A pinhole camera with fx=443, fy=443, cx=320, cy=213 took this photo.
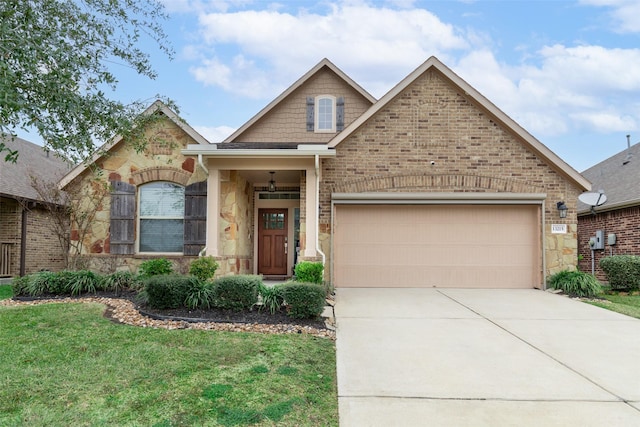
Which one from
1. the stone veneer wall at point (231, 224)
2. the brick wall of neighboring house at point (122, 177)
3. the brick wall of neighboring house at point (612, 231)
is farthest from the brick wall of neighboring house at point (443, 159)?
the brick wall of neighboring house at point (612, 231)

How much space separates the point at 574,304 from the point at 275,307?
6.25 m

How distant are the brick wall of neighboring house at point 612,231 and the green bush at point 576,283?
15.8 ft

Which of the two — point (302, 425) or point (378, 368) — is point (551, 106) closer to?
point (378, 368)

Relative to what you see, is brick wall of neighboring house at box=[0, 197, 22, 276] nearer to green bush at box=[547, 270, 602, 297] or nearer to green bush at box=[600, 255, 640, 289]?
green bush at box=[547, 270, 602, 297]

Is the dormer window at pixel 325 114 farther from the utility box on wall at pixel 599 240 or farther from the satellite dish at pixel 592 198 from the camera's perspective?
the utility box on wall at pixel 599 240

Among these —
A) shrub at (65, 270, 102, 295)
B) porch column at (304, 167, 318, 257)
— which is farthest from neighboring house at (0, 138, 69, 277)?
porch column at (304, 167, 318, 257)

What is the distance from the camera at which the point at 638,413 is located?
3.83m

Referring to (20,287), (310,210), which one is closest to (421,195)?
(310,210)

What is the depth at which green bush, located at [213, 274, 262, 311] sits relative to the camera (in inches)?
291

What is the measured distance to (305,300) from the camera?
7043mm

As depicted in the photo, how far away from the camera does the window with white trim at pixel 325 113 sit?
15.1 meters

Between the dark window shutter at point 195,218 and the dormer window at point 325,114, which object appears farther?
the dormer window at point 325,114

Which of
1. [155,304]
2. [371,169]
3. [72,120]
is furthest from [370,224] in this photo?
[72,120]

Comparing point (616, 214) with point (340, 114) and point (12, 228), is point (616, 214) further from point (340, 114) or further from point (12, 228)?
point (12, 228)
